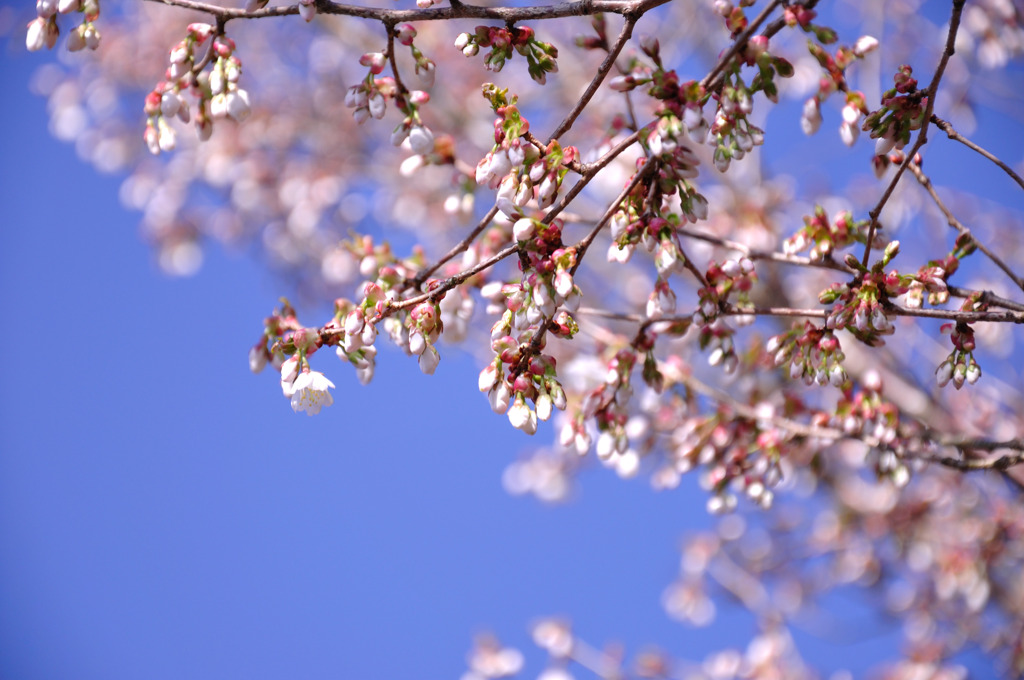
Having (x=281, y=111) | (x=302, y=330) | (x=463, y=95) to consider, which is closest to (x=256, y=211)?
(x=281, y=111)

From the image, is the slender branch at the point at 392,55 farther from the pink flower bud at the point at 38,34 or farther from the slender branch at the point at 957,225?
the slender branch at the point at 957,225

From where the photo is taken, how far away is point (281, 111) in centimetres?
462

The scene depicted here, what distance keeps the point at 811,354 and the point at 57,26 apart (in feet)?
4.93

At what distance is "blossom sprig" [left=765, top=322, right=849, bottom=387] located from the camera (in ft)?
4.29

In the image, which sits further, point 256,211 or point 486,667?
point 256,211

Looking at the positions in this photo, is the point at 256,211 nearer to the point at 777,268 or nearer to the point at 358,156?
the point at 358,156

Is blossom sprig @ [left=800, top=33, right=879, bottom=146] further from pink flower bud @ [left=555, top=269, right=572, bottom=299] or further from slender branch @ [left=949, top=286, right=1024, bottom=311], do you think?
pink flower bud @ [left=555, top=269, right=572, bottom=299]

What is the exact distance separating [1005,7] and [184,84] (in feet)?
7.81

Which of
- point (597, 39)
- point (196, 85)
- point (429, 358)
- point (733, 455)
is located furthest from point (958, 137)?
point (196, 85)

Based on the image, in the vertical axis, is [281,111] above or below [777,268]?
above

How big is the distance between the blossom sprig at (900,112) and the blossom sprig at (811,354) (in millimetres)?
337

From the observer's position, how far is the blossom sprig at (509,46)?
1.20 m

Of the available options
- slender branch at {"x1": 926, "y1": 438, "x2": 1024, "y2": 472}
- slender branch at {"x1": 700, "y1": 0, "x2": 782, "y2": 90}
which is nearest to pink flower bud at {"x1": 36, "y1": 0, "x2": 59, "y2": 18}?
slender branch at {"x1": 700, "y1": 0, "x2": 782, "y2": 90}

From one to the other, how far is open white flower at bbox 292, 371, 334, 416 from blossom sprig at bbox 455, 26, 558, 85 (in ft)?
1.87
